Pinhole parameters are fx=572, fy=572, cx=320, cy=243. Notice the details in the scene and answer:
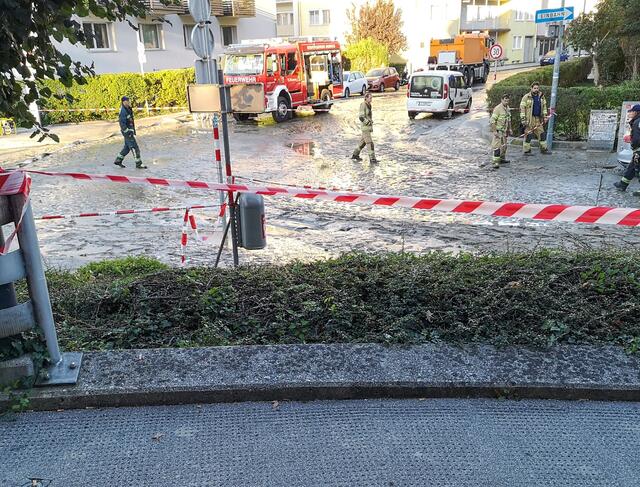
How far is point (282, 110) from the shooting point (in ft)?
80.8

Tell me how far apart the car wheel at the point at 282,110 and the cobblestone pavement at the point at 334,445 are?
22.2 metres

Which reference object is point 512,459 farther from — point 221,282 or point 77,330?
point 77,330

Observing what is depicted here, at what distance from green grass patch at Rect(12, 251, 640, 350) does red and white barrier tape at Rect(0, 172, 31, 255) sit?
2.70ft

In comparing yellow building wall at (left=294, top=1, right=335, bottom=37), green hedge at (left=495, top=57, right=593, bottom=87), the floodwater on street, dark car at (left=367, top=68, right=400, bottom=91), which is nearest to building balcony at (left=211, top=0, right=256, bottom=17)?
dark car at (left=367, top=68, right=400, bottom=91)

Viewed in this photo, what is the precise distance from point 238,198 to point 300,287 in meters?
3.10

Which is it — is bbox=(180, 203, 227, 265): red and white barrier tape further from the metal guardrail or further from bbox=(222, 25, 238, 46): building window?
bbox=(222, 25, 238, 46): building window

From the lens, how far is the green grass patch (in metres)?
3.64

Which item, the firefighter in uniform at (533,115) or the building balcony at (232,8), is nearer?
the firefighter in uniform at (533,115)

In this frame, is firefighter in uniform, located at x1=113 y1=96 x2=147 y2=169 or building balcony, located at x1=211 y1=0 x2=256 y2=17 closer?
firefighter in uniform, located at x1=113 y1=96 x2=147 y2=169

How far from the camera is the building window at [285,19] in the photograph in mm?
57188

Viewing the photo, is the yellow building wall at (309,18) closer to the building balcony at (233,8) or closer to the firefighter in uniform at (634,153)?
the building balcony at (233,8)

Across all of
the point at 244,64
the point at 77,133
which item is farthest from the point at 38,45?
the point at 244,64

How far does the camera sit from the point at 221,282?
14.4 ft

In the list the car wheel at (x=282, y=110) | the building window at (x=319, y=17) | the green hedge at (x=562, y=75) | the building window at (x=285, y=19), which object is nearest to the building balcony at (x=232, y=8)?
the car wheel at (x=282, y=110)
